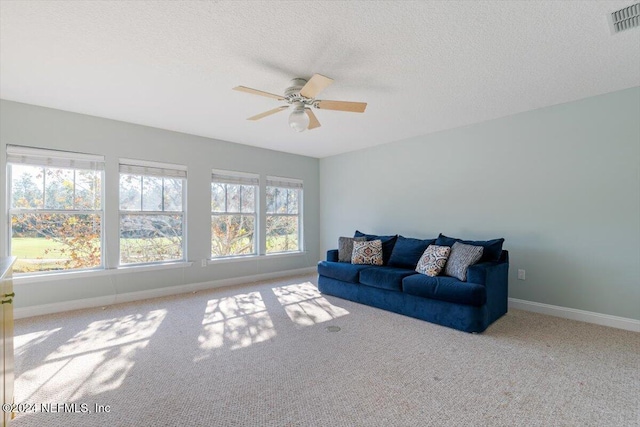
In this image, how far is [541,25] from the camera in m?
2.10

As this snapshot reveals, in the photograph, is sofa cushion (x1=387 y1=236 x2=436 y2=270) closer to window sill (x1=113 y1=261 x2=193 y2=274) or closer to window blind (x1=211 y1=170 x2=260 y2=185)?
window blind (x1=211 y1=170 x2=260 y2=185)

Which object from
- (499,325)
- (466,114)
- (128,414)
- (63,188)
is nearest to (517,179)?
(466,114)

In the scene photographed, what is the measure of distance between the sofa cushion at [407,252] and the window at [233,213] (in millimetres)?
2568

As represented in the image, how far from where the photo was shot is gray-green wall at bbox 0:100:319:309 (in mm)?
3533

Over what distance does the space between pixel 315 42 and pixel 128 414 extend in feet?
8.97

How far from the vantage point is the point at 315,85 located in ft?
8.04

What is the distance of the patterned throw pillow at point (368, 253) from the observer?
4.44 meters

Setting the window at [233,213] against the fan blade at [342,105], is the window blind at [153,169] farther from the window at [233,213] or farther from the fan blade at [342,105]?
the fan blade at [342,105]

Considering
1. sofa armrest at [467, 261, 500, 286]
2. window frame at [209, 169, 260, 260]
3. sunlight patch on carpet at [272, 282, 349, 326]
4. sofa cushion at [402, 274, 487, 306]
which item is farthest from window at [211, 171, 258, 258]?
sofa armrest at [467, 261, 500, 286]

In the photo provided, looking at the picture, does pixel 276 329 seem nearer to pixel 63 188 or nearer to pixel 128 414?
pixel 128 414

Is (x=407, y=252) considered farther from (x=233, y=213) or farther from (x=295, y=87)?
(x=233, y=213)

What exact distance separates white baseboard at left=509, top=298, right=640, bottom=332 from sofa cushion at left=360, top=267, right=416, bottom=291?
1407mm

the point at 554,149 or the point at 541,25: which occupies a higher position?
the point at 541,25

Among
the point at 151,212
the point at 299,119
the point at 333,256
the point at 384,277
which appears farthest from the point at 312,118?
the point at 151,212
